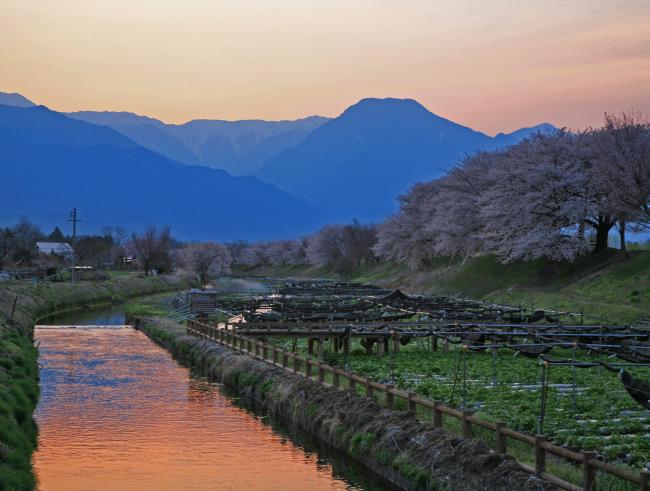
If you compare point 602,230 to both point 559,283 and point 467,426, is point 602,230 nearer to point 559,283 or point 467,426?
point 559,283

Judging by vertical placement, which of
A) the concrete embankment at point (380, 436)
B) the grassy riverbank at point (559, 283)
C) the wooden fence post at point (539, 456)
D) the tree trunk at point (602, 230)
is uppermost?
the tree trunk at point (602, 230)

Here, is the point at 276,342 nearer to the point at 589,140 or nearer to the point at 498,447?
the point at 498,447

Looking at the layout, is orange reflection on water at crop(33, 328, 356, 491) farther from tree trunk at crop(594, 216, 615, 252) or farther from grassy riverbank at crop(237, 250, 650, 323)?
tree trunk at crop(594, 216, 615, 252)

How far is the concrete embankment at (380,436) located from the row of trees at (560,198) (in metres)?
31.6

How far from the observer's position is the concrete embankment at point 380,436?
625 inches

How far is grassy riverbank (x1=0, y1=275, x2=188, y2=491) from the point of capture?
1840 cm

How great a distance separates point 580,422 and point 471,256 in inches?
2708

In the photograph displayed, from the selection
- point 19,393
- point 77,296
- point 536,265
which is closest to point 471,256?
point 536,265

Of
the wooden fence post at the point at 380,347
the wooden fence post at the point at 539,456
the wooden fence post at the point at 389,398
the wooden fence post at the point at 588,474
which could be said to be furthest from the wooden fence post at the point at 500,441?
the wooden fence post at the point at 380,347

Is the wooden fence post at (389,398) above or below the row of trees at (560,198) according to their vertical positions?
below

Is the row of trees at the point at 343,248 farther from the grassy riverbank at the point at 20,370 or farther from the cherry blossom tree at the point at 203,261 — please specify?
the grassy riverbank at the point at 20,370

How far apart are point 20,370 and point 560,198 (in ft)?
155

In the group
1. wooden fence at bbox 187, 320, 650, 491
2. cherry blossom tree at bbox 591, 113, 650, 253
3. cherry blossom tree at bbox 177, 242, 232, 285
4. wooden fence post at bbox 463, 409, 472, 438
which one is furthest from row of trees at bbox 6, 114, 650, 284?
cherry blossom tree at bbox 177, 242, 232, 285

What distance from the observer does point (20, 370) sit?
98.8 feet
